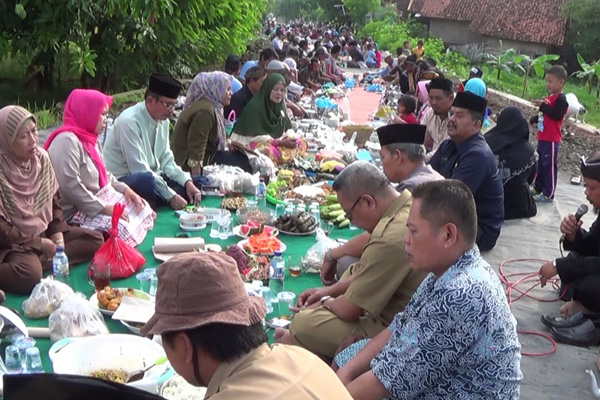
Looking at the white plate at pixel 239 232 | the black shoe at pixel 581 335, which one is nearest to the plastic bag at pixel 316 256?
the white plate at pixel 239 232

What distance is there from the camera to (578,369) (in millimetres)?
4023

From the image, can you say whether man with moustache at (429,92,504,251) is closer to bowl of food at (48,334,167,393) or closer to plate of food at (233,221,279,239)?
plate of food at (233,221,279,239)

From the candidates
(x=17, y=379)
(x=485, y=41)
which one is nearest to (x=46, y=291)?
(x=17, y=379)

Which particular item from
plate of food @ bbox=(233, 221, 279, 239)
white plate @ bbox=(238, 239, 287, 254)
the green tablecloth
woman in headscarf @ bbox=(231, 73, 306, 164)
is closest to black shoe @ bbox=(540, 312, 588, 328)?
the green tablecloth

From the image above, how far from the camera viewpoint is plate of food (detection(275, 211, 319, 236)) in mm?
4852

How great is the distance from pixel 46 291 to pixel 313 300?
153cm

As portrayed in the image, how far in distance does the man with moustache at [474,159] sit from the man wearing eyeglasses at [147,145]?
238 cm

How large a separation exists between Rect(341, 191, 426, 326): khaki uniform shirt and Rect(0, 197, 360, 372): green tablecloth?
2.71 ft

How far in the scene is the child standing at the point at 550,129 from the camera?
7.84 meters

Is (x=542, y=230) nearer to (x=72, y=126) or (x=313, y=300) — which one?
(x=313, y=300)

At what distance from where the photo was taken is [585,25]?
2641 centimetres

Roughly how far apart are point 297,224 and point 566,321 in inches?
85.6

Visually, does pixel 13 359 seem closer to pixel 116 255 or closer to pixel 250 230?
pixel 116 255

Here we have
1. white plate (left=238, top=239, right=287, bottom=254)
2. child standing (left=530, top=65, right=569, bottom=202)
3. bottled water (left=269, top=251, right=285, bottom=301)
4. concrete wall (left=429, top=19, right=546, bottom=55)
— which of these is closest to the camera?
bottled water (left=269, top=251, right=285, bottom=301)
